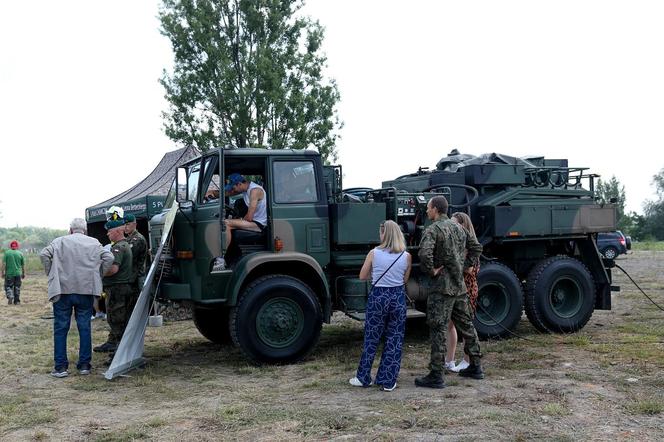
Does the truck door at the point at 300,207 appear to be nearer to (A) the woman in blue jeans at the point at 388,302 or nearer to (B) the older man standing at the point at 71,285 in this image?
(A) the woman in blue jeans at the point at 388,302

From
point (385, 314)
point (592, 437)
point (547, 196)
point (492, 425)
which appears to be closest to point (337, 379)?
point (385, 314)

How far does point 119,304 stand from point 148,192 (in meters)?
8.97

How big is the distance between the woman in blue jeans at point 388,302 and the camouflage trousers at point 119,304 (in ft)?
11.1

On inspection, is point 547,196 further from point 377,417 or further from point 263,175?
point 377,417

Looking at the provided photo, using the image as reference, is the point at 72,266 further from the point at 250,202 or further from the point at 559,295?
the point at 559,295

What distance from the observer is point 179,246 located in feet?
27.3

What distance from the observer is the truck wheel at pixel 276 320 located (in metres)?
7.94

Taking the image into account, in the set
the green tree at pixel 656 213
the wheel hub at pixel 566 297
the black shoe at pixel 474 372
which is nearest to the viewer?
the black shoe at pixel 474 372

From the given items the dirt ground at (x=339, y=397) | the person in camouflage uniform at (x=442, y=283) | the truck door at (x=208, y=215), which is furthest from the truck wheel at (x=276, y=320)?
the person in camouflage uniform at (x=442, y=283)

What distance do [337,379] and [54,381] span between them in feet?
9.97

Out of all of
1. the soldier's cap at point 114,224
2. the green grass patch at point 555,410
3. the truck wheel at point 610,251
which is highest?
the soldier's cap at point 114,224

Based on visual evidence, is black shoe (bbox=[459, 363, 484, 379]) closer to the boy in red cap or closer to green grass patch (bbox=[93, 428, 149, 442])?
green grass patch (bbox=[93, 428, 149, 442])

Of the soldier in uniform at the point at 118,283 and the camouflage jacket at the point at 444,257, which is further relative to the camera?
the soldier in uniform at the point at 118,283

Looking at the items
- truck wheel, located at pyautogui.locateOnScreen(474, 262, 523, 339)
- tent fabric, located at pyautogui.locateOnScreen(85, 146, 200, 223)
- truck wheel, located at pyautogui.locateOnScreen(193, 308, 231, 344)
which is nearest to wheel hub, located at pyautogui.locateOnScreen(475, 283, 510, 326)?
truck wheel, located at pyautogui.locateOnScreen(474, 262, 523, 339)
